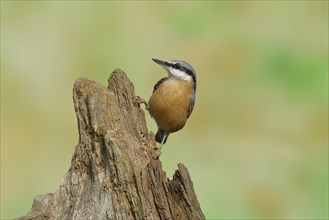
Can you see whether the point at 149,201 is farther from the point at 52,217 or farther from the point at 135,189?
the point at 52,217

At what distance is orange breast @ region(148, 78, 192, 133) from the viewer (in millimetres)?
7383

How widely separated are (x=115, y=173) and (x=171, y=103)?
2290 millimetres

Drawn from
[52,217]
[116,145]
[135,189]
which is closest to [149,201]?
[135,189]

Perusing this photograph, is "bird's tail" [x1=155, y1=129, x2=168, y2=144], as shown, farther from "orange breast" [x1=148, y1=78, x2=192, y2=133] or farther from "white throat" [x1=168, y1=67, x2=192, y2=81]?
"white throat" [x1=168, y1=67, x2=192, y2=81]

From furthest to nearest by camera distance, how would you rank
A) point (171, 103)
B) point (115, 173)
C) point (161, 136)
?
point (161, 136), point (171, 103), point (115, 173)

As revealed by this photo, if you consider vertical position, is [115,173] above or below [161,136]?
below

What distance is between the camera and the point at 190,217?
5.34 metres

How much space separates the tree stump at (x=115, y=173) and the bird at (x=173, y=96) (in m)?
1.55

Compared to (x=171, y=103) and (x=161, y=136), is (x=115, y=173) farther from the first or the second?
(x=161, y=136)

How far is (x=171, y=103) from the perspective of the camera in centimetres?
741

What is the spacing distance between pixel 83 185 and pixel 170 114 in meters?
2.11

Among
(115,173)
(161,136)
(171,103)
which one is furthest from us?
(161,136)

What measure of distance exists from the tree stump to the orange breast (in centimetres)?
153

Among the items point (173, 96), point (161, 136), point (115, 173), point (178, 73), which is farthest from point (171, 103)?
point (115, 173)
